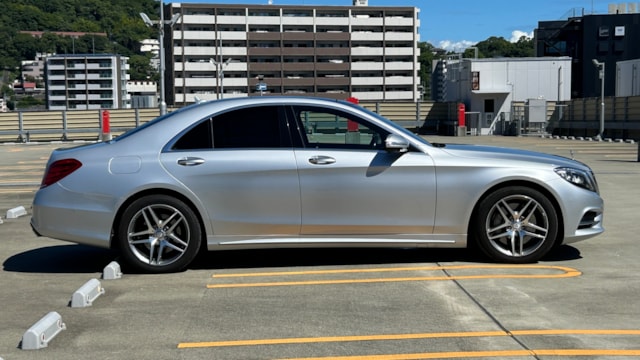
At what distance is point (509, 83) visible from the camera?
49.1 meters

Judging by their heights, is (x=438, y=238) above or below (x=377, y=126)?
below

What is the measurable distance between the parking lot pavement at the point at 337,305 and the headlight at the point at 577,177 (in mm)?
757

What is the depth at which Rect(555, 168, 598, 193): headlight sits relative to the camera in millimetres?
7023

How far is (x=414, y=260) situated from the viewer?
7371mm

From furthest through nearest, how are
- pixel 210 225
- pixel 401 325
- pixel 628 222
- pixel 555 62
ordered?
pixel 555 62 < pixel 628 222 < pixel 210 225 < pixel 401 325

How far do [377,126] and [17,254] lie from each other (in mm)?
4222

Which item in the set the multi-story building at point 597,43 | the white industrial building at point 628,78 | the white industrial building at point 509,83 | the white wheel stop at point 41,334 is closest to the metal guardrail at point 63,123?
the white industrial building at point 509,83

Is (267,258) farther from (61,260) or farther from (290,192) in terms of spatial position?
(61,260)

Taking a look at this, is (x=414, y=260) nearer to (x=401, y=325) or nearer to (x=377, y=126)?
(x=377, y=126)

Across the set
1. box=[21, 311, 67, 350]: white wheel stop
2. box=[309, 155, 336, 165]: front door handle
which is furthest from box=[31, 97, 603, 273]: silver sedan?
box=[21, 311, 67, 350]: white wheel stop

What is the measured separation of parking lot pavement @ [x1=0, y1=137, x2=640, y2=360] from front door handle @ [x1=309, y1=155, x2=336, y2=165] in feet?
3.35

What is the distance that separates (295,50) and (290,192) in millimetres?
108564

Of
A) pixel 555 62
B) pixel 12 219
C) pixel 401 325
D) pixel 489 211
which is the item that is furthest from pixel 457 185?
pixel 555 62

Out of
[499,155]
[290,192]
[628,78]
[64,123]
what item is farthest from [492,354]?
[628,78]
